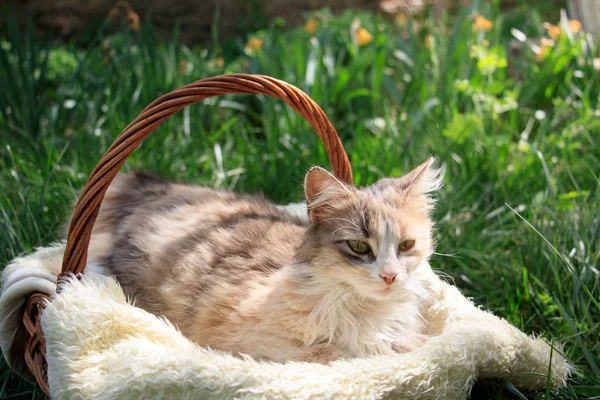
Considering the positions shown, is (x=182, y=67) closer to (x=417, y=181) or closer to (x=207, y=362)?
(x=417, y=181)

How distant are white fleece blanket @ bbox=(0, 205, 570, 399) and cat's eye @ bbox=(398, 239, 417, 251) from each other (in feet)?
0.92

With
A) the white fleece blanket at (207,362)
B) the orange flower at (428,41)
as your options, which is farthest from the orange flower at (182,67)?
the white fleece blanket at (207,362)

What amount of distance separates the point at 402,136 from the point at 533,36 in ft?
7.39

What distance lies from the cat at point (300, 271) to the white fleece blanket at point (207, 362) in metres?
0.14

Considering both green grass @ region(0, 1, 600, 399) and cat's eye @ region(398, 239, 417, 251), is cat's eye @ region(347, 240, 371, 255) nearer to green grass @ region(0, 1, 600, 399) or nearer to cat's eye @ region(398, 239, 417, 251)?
cat's eye @ region(398, 239, 417, 251)

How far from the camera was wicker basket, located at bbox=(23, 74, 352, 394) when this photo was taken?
207cm

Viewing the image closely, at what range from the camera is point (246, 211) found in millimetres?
2535

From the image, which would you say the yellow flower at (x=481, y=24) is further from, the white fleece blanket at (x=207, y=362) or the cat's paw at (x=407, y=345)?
the cat's paw at (x=407, y=345)

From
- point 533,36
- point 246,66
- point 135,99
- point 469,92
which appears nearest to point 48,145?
point 135,99

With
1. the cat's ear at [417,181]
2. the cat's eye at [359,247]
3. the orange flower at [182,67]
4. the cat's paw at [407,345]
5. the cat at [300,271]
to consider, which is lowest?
the cat's paw at [407,345]

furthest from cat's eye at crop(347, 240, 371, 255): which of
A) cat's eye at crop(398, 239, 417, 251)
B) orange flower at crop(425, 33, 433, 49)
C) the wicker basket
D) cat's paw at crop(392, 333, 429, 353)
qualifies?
orange flower at crop(425, 33, 433, 49)

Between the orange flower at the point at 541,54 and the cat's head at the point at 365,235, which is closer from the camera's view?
the cat's head at the point at 365,235

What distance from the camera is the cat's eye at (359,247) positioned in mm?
1972

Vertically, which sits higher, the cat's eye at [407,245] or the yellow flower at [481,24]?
the cat's eye at [407,245]
